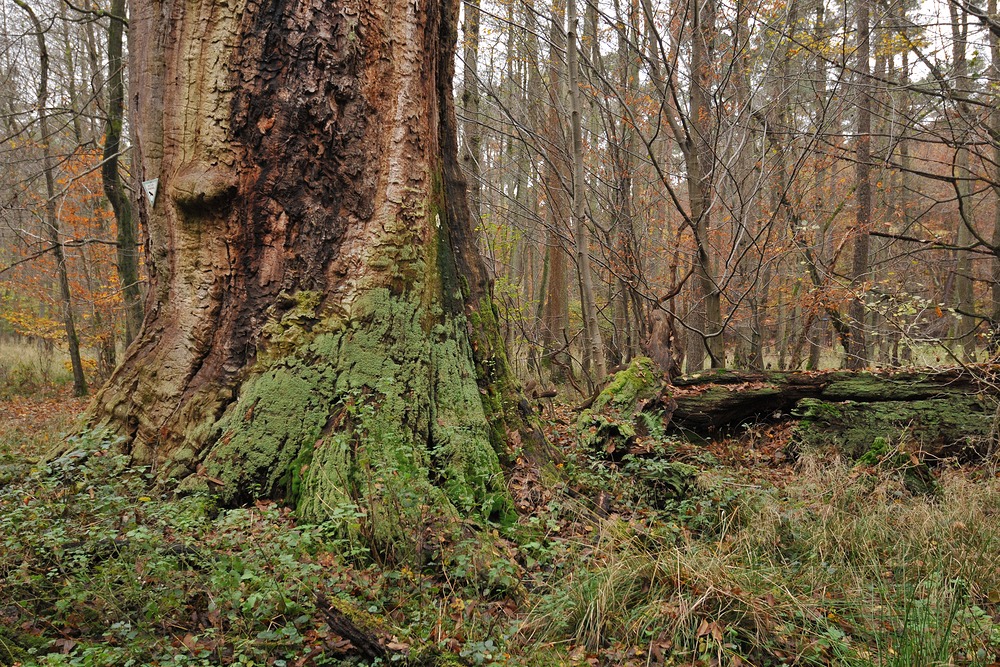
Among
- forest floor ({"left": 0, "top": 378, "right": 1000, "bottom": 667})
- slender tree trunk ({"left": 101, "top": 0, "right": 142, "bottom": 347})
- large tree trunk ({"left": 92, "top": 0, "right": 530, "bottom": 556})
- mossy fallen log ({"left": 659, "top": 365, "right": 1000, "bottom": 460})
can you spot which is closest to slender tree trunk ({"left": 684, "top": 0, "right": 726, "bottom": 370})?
mossy fallen log ({"left": 659, "top": 365, "right": 1000, "bottom": 460})

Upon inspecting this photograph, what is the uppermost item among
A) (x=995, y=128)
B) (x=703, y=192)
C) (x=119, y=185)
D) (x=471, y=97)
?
(x=471, y=97)

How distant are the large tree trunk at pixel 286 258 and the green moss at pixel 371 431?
0.04 ft

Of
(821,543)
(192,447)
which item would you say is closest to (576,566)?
(821,543)

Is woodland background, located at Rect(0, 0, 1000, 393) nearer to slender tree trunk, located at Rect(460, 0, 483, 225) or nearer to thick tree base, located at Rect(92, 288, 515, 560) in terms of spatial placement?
slender tree trunk, located at Rect(460, 0, 483, 225)

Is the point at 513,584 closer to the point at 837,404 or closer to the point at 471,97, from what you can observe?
the point at 837,404

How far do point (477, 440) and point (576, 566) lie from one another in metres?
1.02

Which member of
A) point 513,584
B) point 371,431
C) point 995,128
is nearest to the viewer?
point 513,584

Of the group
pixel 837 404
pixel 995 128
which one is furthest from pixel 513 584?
pixel 995 128

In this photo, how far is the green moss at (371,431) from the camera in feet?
10.5

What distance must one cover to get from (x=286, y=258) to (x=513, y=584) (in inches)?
91.4

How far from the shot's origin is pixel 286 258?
12.3 feet

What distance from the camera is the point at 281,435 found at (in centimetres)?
349

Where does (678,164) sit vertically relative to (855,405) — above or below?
above

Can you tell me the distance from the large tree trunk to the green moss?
13 millimetres
